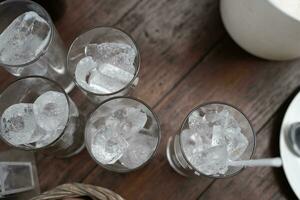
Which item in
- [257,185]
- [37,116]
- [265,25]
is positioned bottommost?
[257,185]

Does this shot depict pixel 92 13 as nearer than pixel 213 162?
No

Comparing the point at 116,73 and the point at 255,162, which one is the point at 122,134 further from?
the point at 255,162

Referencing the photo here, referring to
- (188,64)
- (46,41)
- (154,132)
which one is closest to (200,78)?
(188,64)

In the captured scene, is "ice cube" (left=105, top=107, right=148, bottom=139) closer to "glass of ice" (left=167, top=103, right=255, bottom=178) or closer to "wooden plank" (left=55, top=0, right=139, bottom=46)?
"glass of ice" (left=167, top=103, right=255, bottom=178)

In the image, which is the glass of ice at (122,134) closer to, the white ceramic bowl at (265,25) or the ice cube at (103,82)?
the ice cube at (103,82)

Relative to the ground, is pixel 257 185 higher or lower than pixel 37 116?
lower

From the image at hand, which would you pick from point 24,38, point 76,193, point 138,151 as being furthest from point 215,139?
point 24,38

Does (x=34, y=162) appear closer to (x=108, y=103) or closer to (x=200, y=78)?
(x=108, y=103)
